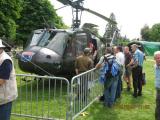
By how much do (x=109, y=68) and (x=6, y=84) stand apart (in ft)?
16.8

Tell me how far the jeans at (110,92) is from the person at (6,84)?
5.07 meters

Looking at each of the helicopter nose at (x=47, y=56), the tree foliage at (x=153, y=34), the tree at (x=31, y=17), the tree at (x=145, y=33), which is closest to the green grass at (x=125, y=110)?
the helicopter nose at (x=47, y=56)

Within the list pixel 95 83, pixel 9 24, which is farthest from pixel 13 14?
pixel 95 83

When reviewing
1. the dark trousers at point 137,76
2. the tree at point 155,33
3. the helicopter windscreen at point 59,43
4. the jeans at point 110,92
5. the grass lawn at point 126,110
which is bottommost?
the grass lawn at point 126,110

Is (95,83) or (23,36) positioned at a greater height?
(23,36)

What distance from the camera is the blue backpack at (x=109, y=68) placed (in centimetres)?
1016

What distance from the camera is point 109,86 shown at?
407 inches

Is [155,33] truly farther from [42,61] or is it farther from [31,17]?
[42,61]

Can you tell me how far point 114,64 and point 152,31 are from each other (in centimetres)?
10633

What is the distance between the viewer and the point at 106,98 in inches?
414

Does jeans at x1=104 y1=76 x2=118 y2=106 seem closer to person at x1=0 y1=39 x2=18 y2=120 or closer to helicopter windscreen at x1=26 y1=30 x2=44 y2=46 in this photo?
helicopter windscreen at x1=26 y1=30 x2=44 y2=46

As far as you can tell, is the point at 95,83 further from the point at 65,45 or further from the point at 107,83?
the point at 65,45

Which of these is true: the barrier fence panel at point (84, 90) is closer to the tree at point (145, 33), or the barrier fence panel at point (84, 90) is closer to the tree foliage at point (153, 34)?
the tree foliage at point (153, 34)

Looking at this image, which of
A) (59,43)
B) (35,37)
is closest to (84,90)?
(59,43)
